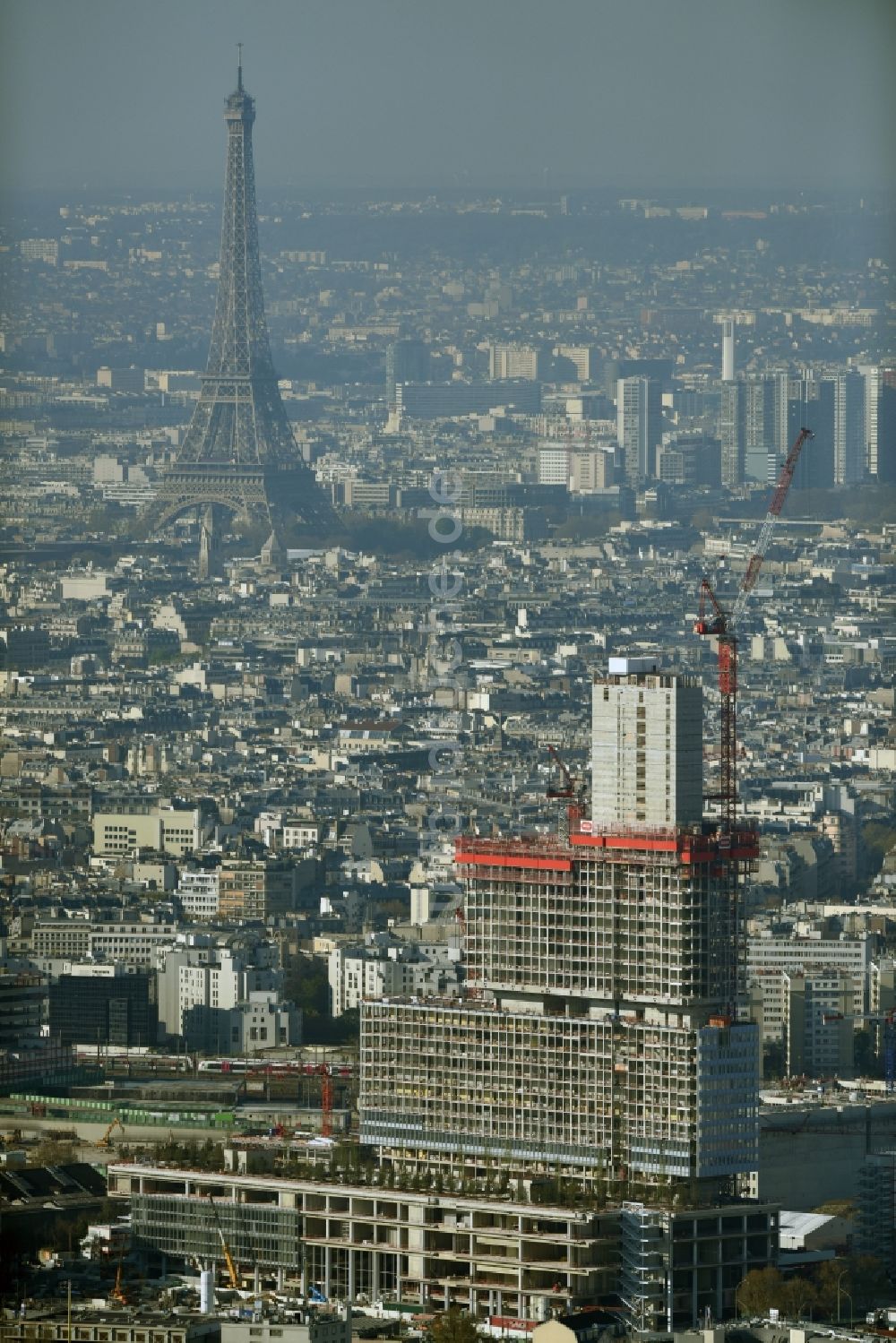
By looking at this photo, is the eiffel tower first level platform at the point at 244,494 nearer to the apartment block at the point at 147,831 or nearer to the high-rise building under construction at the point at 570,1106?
the apartment block at the point at 147,831

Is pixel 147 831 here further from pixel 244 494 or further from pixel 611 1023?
pixel 244 494

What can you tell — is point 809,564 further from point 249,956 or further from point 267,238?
point 249,956

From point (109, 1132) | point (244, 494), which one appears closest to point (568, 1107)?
point (109, 1132)

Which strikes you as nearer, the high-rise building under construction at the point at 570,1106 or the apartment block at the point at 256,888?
the high-rise building under construction at the point at 570,1106

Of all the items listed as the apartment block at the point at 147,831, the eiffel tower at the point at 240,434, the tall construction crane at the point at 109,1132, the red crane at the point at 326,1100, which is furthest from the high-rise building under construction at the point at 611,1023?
Answer: the eiffel tower at the point at 240,434

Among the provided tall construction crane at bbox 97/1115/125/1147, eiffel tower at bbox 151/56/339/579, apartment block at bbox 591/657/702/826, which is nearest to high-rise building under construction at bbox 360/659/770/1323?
apartment block at bbox 591/657/702/826

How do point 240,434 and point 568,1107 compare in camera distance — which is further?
point 240,434
